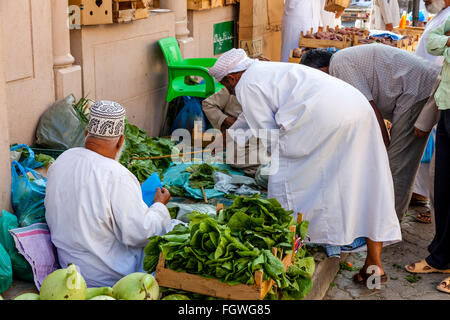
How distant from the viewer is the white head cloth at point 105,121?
3225 mm

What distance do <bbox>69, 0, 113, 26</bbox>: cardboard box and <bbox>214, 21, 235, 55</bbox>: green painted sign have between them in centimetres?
339

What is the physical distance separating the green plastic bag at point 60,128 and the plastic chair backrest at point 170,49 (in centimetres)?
222

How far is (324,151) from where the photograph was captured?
3955 mm

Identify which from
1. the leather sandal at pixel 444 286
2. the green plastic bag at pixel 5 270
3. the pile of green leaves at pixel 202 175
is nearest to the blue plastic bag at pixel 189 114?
the pile of green leaves at pixel 202 175

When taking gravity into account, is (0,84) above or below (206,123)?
above

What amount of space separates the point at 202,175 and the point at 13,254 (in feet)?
7.58

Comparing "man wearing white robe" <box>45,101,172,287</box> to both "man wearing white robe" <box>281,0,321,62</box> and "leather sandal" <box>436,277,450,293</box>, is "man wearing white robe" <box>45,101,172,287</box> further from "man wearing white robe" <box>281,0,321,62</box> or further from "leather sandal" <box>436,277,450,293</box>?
"man wearing white robe" <box>281,0,321,62</box>

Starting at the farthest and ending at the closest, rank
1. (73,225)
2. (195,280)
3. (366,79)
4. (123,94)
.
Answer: (123,94) < (366,79) < (73,225) < (195,280)

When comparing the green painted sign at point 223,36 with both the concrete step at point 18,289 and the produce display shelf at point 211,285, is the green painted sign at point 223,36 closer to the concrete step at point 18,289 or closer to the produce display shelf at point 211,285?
the concrete step at point 18,289

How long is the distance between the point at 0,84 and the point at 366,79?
9.02 feet

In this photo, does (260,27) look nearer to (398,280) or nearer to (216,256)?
(398,280)

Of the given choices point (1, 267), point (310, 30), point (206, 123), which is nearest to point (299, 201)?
point (1, 267)
